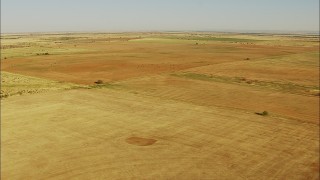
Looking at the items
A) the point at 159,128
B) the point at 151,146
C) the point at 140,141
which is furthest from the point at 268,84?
the point at 151,146

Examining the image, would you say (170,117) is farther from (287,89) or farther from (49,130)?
(287,89)

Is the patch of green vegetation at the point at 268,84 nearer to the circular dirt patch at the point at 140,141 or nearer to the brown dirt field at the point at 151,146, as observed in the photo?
the brown dirt field at the point at 151,146

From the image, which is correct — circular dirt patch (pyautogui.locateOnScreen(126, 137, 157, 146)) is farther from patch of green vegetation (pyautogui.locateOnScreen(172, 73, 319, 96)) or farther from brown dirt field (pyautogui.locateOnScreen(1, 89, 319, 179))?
patch of green vegetation (pyautogui.locateOnScreen(172, 73, 319, 96))

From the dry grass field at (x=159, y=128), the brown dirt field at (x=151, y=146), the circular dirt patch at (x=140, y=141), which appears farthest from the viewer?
the circular dirt patch at (x=140, y=141)

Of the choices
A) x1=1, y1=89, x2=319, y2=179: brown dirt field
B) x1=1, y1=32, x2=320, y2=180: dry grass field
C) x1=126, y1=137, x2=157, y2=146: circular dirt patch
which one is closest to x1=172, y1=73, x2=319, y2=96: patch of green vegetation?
x1=1, y1=32, x2=320, y2=180: dry grass field

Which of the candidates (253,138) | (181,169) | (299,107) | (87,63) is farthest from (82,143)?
(87,63)

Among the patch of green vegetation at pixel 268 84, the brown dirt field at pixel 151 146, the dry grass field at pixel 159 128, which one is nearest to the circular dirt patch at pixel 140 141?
the dry grass field at pixel 159 128
